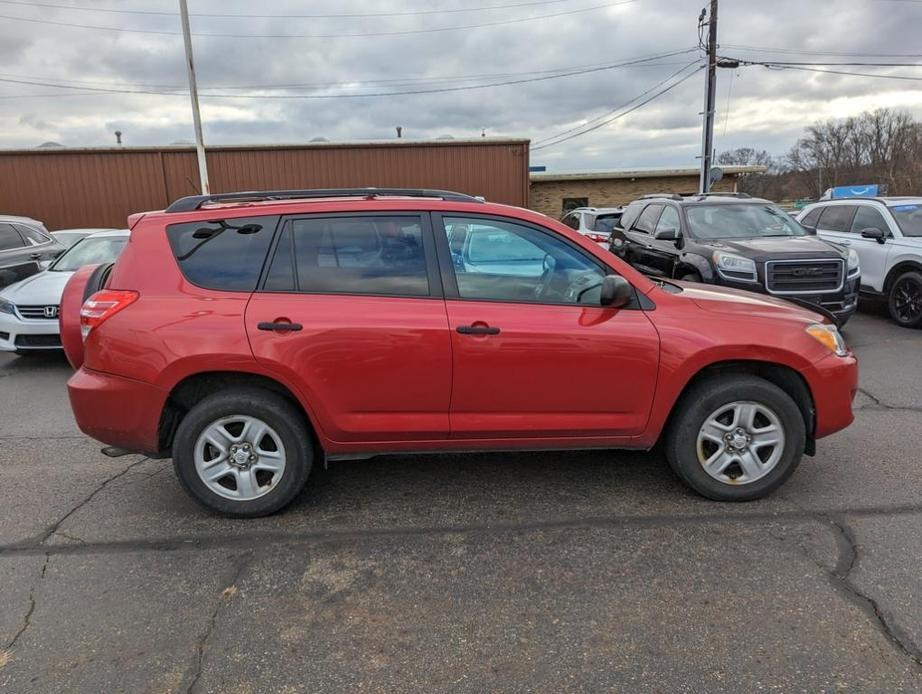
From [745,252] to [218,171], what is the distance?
18.3 meters

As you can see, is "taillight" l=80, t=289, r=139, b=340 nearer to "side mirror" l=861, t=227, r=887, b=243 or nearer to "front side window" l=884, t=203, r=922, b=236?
"side mirror" l=861, t=227, r=887, b=243

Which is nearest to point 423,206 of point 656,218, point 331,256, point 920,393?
point 331,256

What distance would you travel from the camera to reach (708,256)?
25.6ft

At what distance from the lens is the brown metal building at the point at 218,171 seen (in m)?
21.0

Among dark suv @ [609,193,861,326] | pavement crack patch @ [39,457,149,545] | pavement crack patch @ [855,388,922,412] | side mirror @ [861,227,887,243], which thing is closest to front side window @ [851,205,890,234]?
side mirror @ [861,227,887,243]

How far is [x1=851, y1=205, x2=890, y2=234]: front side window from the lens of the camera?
958 centimetres

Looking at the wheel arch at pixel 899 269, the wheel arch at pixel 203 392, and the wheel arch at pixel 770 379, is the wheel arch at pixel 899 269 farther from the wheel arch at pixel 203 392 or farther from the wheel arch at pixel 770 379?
the wheel arch at pixel 203 392

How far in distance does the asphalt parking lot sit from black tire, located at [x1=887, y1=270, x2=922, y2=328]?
5.34 metres

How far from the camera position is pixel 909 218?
939 centimetres

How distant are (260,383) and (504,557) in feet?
5.23

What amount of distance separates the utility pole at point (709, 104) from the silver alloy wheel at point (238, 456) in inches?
798

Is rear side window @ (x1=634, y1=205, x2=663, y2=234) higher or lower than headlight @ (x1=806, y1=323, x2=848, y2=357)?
higher

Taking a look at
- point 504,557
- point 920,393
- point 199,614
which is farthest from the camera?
point 920,393

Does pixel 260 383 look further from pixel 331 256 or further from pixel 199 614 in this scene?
pixel 199 614
